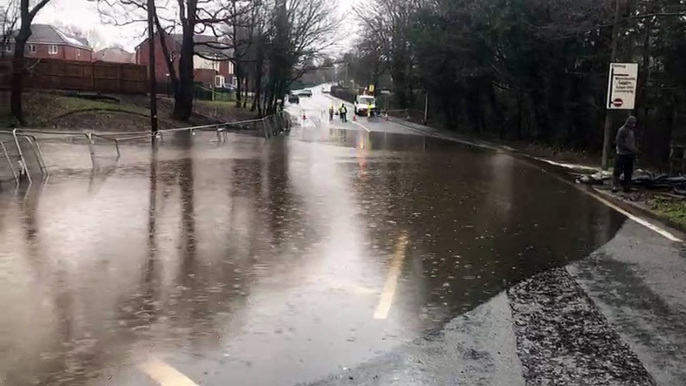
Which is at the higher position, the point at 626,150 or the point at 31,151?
the point at 626,150

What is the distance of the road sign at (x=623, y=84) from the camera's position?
704 inches

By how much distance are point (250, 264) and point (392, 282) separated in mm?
1807

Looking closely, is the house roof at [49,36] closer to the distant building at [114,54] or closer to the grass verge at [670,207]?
the distant building at [114,54]

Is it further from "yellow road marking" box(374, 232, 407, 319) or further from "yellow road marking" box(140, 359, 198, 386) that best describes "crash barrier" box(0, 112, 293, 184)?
"yellow road marking" box(140, 359, 198, 386)

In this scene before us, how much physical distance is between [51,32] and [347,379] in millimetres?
91976

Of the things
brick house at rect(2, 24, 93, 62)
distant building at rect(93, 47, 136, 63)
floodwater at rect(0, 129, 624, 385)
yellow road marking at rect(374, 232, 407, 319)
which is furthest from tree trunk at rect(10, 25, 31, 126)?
distant building at rect(93, 47, 136, 63)

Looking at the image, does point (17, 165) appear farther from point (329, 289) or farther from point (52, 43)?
point (52, 43)

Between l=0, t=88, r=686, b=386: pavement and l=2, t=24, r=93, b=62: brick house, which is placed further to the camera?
l=2, t=24, r=93, b=62: brick house

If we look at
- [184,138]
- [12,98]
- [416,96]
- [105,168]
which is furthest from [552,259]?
[416,96]

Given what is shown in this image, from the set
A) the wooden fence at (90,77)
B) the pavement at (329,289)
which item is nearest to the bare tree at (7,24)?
the wooden fence at (90,77)

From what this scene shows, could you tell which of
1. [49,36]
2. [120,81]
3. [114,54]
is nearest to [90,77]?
[120,81]

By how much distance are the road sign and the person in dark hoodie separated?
2078 millimetres

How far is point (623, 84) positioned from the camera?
17.9m

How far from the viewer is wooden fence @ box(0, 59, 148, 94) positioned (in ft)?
142
